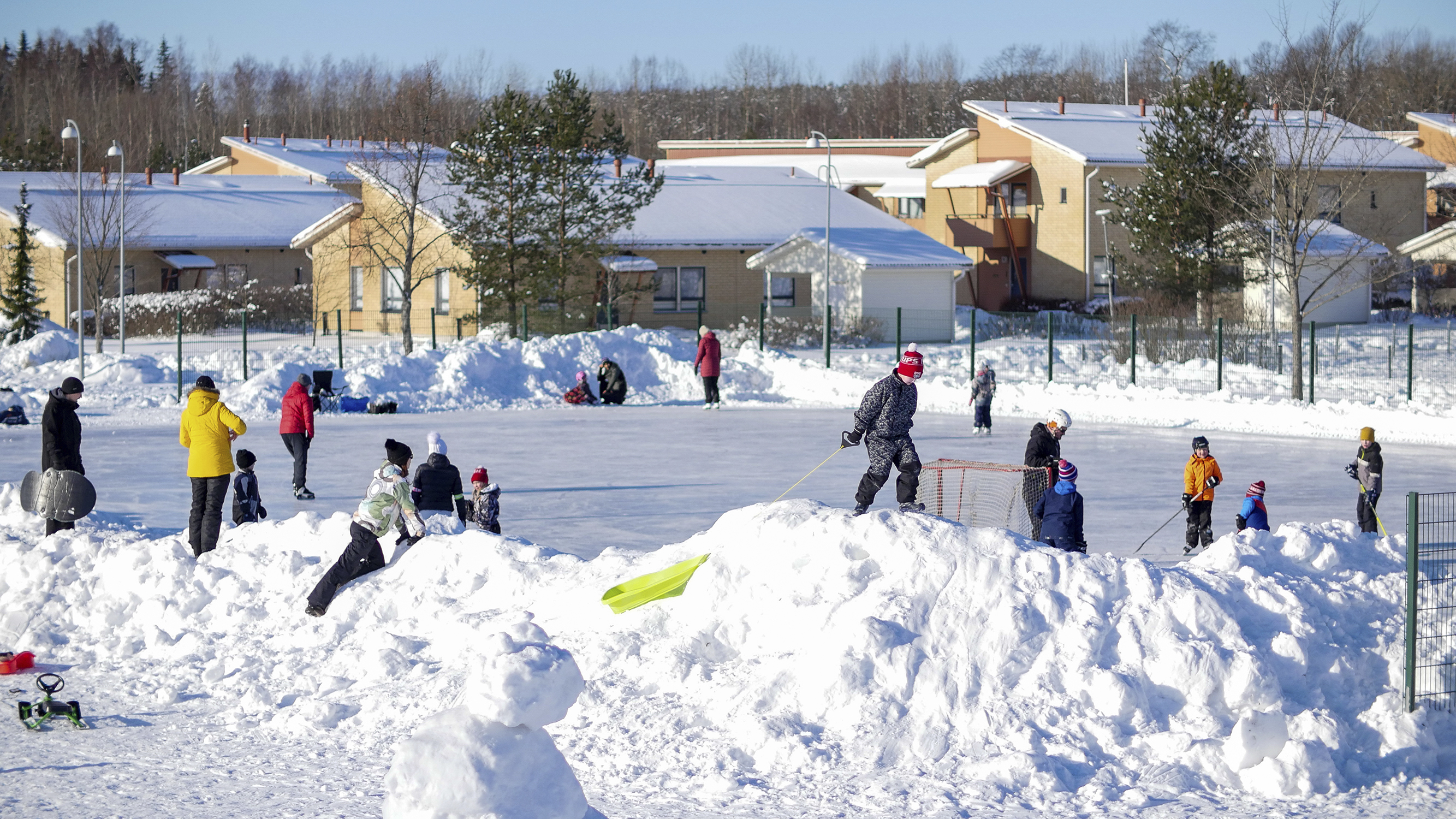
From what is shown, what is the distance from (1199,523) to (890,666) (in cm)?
533

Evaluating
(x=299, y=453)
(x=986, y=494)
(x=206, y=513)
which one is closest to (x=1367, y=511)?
(x=986, y=494)

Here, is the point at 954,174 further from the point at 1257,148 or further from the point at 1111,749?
the point at 1111,749

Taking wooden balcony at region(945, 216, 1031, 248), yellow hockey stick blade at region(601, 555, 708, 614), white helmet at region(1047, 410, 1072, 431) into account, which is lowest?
yellow hockey stick blade at region(601, 555, 708, 614)

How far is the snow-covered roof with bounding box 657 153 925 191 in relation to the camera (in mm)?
60531

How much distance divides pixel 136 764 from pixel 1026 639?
179 inches

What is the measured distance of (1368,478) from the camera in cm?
1193

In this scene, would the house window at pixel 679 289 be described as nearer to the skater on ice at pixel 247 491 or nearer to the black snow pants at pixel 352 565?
the skater on ice at pixel 247 491

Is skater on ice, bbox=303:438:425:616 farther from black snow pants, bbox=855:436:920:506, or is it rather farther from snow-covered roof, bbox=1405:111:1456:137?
snow-covered roof, bbox=1405:111:1456:137

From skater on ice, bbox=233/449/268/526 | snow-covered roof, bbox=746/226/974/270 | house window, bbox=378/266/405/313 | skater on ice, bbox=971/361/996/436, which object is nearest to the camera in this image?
skater on ice, bbox=233/449/268/526

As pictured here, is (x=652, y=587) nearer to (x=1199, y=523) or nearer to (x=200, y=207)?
(x=1199, y=523)

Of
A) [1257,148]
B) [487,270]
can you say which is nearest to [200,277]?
[487,270]

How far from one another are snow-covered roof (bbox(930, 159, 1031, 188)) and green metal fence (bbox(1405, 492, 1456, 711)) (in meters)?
42.2

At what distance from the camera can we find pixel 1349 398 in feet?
82.7

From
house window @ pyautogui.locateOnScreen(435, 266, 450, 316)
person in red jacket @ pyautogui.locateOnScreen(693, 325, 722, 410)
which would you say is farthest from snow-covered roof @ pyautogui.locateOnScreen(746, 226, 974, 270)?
person in red jacket @ pyautogui.locateOnScreen(693, 325, 722, 410)
